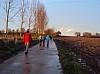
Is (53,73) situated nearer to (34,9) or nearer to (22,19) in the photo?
(22,19)

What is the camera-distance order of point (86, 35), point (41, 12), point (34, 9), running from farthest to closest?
1. point (86, 35)
2. point (41, 12)
3. point (34, 9)

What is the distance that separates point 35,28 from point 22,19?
1656cm

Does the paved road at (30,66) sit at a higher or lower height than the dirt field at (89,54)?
higher

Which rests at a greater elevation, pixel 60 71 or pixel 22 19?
pixel 22 19

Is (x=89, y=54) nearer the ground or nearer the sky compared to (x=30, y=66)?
nearer the ground

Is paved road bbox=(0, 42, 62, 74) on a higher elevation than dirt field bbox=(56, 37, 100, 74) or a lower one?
higher

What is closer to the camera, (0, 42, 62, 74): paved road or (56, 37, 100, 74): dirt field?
(0, 42, 62, 74): paved road

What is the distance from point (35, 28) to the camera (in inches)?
2168

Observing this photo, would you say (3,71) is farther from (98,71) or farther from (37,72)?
(98,71)

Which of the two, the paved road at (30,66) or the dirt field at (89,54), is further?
the dirt field at (89,54)

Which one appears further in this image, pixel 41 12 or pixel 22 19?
pixel 41 12

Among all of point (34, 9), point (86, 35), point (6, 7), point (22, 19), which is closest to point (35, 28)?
point (34, 9)

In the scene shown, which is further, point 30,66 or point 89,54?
point 89,54

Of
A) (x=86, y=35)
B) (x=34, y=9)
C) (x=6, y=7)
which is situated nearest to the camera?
(x=6, y=7)
